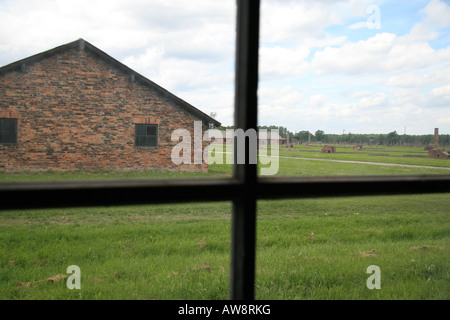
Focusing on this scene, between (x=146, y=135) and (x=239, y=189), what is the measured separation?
28.8 feet

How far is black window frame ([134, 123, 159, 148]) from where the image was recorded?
350 inches

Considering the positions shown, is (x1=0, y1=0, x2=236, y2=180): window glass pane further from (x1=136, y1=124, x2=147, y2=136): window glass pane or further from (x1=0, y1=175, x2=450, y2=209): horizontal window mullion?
(x1=0, y1=175, x2=450, y2=209): horizontal window mullion

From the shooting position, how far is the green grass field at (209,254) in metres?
1.59

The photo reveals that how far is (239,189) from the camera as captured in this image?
56 centimetres

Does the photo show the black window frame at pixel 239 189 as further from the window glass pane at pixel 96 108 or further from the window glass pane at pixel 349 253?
the window glass pane at pixel 96 108

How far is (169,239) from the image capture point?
2746 millimetres

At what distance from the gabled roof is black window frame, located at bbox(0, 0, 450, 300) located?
8.55 meters

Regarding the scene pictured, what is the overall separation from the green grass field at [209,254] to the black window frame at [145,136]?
4.97m

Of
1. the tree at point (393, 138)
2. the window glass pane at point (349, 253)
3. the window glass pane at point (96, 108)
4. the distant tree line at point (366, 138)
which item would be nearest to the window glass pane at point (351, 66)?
the window glass pane at point (349, 253)

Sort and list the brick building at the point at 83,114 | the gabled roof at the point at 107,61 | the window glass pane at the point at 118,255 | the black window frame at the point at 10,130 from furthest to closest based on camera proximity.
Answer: the brick building at the point at 83,114 < the gabled roof at the point at 107,61 < the black window frame at the point at 10,130 < the window glass pane at the point at 118,255

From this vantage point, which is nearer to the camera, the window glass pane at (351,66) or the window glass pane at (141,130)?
the window glass pane at (351,66)

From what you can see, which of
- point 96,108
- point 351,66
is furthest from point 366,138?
point 351,66

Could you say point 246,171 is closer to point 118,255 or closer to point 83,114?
point 118,255
